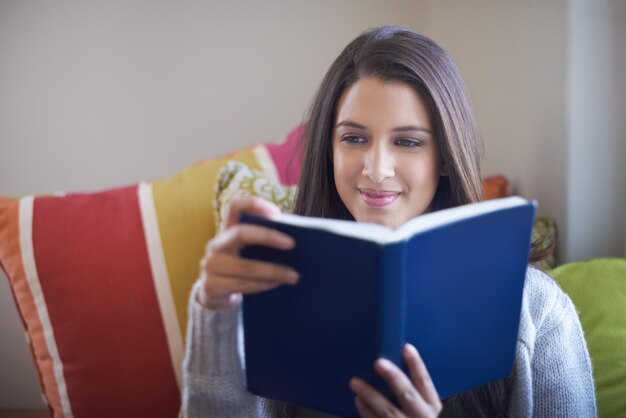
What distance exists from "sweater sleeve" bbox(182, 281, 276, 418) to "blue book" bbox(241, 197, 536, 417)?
0.17 feet

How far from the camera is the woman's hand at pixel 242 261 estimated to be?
636 mm

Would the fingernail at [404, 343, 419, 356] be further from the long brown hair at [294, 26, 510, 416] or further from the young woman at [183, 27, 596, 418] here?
the long brown hair at [294, 26, 510, 416]

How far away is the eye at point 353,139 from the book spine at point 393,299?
319mm

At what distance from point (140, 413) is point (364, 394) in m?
0.75

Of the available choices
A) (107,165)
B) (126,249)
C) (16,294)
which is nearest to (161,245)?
(126,249)

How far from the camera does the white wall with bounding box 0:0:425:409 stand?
5.61 ft

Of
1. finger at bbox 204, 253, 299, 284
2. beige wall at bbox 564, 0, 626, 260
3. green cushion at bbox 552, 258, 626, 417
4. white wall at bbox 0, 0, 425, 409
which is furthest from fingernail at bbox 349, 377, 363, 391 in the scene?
white wall at bbox 0, 0, 425, 409

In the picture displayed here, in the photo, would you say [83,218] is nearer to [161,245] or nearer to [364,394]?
[161,245]

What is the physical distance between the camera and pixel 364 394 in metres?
0.67

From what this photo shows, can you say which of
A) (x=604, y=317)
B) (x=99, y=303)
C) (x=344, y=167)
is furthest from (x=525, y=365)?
(x=99, y=303)

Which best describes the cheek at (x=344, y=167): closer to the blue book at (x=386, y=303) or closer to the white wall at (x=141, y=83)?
the blue book at (x=386, y=303)

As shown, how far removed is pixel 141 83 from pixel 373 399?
1.31 metres

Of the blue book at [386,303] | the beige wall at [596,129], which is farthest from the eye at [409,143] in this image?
the beige wall at [596,129]

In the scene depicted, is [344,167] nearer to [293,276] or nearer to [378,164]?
Result: [378,164]
